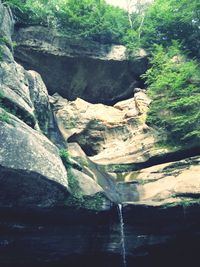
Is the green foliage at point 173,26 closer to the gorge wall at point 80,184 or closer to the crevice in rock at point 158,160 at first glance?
the gorge wall at point 80,184

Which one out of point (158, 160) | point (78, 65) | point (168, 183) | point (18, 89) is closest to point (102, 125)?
point (78, 65)

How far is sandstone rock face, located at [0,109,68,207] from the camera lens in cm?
877

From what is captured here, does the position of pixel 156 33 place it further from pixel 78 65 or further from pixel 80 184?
pixel 80 184

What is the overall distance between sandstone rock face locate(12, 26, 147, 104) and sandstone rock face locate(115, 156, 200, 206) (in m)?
6.99

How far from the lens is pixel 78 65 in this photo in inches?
746

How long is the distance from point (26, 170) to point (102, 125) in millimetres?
9681

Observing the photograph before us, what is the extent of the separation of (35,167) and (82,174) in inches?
100

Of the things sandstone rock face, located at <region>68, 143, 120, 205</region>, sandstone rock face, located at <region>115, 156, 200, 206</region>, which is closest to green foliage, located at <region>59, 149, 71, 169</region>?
sandstone rock face, located at <region>68, 143, 120, 205</region>

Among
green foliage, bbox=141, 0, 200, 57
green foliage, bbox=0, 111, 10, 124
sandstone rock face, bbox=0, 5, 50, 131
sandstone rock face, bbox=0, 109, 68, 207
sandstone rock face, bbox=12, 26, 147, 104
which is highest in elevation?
green foliage, bbox=141, 0, 200, 57

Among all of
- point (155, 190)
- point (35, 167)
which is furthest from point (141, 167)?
point (35, 167)

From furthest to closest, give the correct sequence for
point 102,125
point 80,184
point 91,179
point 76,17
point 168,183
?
point 76,17
point 102,125
point 168,183
point 91,179
point 80,184

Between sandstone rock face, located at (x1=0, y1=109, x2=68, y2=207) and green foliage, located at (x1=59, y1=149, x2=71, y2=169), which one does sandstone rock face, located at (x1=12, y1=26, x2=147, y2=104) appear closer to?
green foliage, located at (x1=59, y1=149, x2=71, y2=169)

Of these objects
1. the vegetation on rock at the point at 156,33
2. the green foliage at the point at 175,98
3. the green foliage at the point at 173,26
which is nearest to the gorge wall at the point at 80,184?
the green foliage at the point at 175,98

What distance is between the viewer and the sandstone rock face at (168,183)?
38.9 ft
